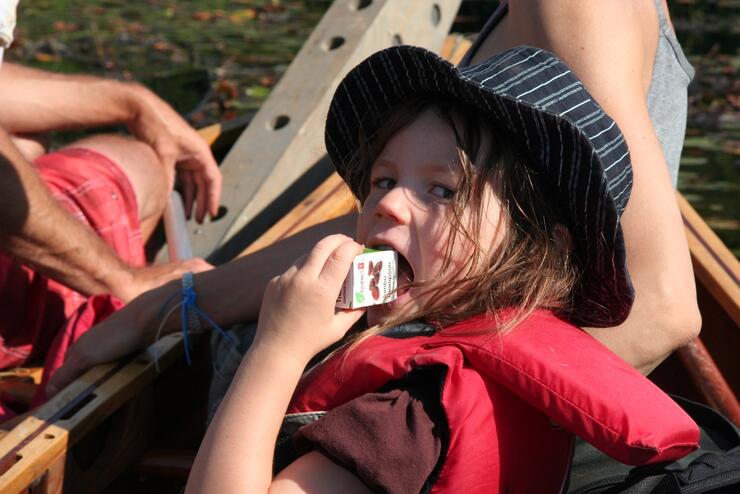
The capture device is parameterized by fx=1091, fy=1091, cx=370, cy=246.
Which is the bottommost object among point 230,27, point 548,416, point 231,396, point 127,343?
point 230,27

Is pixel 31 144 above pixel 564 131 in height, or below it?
below

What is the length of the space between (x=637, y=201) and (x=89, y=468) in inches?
42.7

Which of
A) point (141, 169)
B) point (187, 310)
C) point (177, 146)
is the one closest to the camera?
point (187, 310)

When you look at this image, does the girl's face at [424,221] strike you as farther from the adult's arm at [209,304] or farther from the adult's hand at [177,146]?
the adult's hand at [177,146]

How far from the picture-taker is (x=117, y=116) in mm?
3199

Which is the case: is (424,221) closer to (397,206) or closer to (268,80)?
Result: (397,206)

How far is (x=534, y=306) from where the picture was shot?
4.97 ft

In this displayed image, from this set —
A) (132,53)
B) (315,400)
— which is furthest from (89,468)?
(132,53)

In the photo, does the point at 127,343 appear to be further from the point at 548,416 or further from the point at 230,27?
the point at 230,27

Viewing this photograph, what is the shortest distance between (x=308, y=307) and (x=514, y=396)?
302mm

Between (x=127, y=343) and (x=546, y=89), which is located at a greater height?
(x=546, y=89)

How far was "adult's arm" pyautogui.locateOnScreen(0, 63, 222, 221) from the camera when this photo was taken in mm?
3088

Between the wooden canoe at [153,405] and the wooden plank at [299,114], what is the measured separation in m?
0.32

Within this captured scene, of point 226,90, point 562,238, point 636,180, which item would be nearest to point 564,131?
point 562,238
